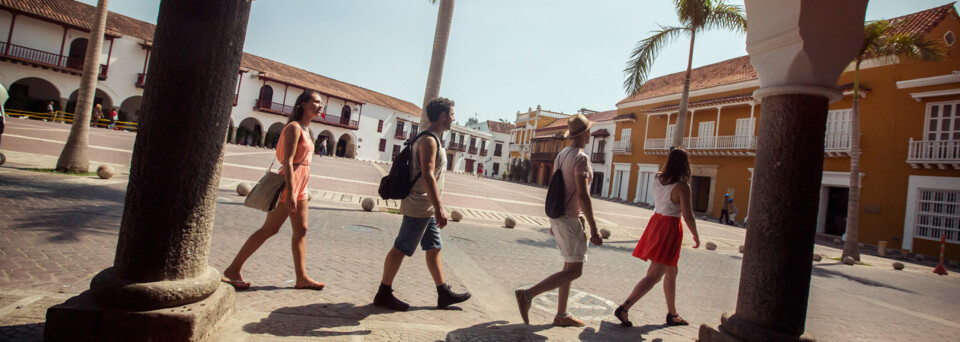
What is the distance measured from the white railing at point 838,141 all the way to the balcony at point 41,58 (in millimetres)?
39020

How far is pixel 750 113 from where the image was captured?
22.5 metres

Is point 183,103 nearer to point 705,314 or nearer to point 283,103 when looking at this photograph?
point 705,314

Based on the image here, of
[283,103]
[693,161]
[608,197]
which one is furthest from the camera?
[283,103]

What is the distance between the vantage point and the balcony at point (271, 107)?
38772mm

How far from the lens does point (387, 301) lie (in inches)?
125

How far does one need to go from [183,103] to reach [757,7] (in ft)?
10.7

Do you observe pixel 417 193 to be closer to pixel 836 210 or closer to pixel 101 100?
pixel 836 210

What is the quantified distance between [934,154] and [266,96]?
42285 mm

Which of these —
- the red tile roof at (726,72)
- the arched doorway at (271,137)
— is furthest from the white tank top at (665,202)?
the arched doorway at (271,137)

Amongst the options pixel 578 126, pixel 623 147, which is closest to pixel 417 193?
pixel 578 126

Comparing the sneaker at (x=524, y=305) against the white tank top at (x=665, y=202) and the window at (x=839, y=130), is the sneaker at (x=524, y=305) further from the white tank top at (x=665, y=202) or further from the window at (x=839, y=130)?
the window at (x=839, y=130)

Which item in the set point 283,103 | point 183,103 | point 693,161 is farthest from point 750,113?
point 283,103

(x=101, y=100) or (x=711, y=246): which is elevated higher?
(x=101, y=100)

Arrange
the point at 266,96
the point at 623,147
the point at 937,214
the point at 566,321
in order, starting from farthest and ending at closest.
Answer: the point at 266,96
the point at 623,147
the point at 937,214
the point at 566,321
